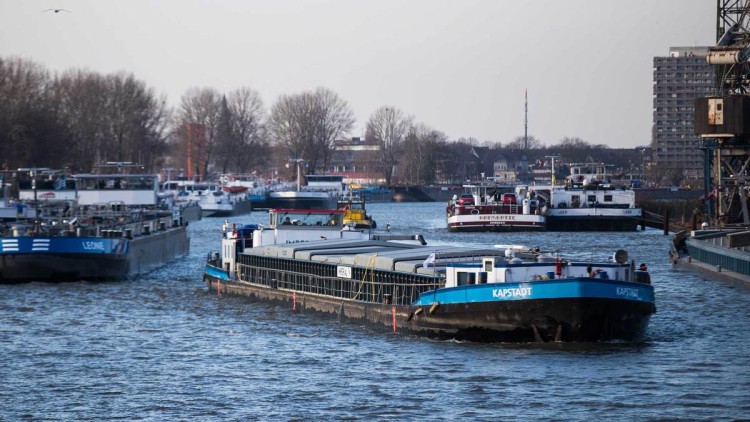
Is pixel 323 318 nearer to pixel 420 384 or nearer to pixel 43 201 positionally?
pixel 420 384

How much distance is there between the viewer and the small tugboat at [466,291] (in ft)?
106

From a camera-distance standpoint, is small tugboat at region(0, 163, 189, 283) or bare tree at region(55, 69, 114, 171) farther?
bare tree at region(55, 69, 114, 171)

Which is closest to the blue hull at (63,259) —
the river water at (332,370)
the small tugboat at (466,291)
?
the river water at (332,370)

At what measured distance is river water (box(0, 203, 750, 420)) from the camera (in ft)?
91.1

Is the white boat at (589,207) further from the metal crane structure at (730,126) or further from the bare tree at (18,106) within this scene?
the bare tree at (18,106)

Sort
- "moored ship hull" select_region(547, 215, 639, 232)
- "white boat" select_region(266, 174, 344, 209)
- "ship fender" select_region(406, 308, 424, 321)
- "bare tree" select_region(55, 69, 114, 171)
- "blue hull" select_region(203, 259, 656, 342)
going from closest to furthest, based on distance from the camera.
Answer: "blue hull" select_region(203, 259, 656, 342)
"ship fender" select_region(406, 308, 424, 321)
"moored ship hull" select_region(547, 215, 639, 232)
"bare tree" select_region(55, 69, 114, 171)
"white boat" select_region(266, 174, 344, 209)

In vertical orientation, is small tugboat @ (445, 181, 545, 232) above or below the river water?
above

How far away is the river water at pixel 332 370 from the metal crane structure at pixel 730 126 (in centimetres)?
2873

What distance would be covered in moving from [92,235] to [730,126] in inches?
1432

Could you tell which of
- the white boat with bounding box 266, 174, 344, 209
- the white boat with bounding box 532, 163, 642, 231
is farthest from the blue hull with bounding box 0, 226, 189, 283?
the white boat with bounding box 266, 174, 344, 209

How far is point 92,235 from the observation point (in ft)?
194

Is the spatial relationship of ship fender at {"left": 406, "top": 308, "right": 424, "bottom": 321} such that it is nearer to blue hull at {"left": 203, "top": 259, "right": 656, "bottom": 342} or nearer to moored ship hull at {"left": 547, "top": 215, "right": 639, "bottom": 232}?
blue hull at {"left": 203, "top": 259, "right": 656, "bottom": 342}

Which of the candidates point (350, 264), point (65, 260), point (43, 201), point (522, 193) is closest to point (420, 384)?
point (350, 264)

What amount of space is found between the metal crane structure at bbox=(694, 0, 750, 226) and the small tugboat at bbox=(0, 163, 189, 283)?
31.4 meters
